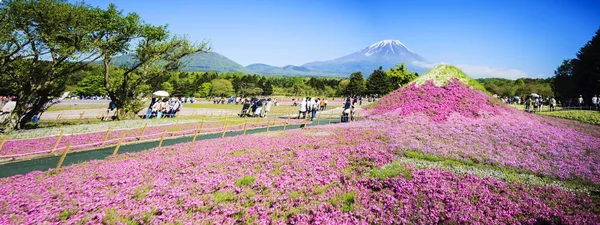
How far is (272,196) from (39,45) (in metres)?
25.9

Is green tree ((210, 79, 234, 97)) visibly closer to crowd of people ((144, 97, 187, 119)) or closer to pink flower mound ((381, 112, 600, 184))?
crowd of people ((144, 97, 187, 119))

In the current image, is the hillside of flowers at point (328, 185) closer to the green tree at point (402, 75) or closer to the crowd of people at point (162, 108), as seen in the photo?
the crowd of people at point (162, 108)

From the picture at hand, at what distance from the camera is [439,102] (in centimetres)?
2766

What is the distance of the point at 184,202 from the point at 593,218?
34.1 feet

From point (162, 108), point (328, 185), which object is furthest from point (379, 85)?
point (328, 185)

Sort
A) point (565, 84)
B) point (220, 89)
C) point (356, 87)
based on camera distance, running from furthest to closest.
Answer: point (220, 89) → point (356, 87) → point (565, 84)

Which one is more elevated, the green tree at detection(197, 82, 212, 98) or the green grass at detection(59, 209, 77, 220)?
the green tree at detection(197, 82, 212, 98)

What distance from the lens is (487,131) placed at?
65.0 ft

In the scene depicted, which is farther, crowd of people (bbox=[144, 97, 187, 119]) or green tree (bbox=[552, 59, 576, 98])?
green tree (bbox=[552, 59, 576, 98])

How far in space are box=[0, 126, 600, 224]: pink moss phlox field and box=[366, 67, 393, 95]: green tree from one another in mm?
111115

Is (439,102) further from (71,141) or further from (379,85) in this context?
(379,85)

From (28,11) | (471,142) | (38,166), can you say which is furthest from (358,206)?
(28,11)

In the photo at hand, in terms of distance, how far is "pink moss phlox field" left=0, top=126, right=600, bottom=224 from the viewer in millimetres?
7129

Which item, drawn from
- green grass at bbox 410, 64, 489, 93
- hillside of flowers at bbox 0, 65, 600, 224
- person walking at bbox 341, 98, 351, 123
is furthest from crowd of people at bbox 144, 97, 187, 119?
green grass at bbox 410, 64, 489, 93
